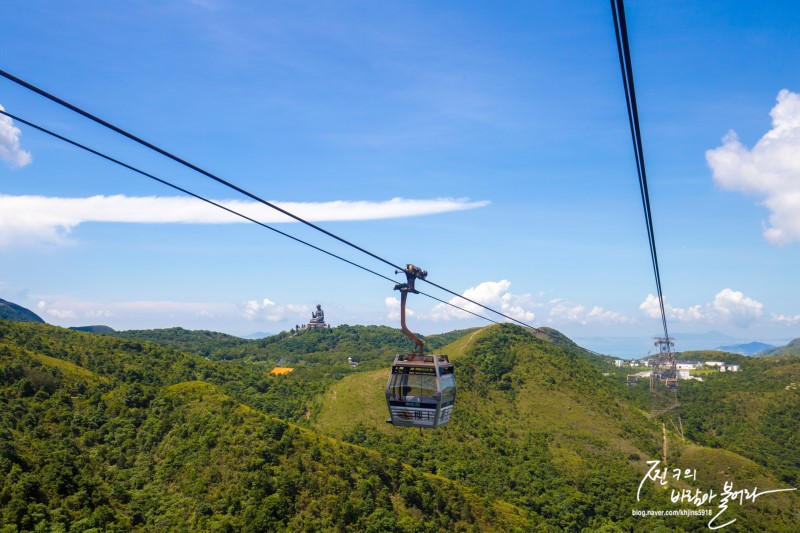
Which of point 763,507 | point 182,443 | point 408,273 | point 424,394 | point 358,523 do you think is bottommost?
point 763,507

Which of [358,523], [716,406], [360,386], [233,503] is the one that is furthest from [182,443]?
[716,406]

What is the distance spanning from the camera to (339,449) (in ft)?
312

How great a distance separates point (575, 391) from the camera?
163250mm

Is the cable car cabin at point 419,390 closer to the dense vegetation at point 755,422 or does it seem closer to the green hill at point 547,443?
the green hill at point 547,443

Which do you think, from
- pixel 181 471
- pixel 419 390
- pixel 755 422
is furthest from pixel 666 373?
pixel 419 390

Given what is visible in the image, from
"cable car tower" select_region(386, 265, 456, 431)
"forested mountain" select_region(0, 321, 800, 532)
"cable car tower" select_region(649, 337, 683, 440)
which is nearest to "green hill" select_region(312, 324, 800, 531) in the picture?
"forested mountain" select_region(0, 321, 800, 532)

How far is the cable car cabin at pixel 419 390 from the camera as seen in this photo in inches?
1077

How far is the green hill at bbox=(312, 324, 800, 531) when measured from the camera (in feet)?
371

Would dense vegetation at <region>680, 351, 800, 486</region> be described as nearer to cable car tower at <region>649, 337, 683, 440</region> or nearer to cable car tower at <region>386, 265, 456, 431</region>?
cable car tower at <region>649, 337, 683, 440</region>

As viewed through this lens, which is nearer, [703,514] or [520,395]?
[703,514]

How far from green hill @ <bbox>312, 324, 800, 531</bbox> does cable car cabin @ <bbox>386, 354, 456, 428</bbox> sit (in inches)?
3638

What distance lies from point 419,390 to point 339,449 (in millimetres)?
73049

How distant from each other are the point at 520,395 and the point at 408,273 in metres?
147

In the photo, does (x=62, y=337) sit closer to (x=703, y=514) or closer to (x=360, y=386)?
(x=360, y=386)
